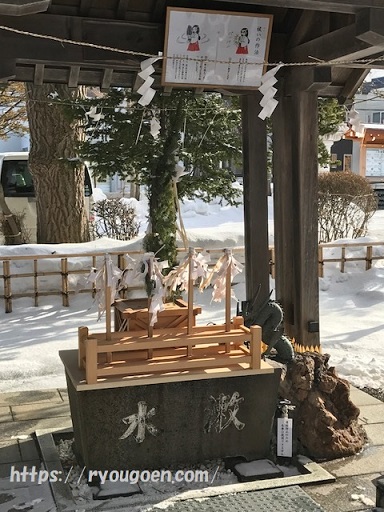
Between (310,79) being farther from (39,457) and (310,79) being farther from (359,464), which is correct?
(39,457)

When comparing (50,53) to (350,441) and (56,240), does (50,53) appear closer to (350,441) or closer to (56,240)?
(350,441)

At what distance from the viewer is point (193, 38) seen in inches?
225

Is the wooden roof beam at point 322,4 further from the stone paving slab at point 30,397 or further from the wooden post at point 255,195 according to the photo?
the stone paving slab at point 30,397

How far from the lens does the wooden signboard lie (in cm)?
566

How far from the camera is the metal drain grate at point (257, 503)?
13.5 feet

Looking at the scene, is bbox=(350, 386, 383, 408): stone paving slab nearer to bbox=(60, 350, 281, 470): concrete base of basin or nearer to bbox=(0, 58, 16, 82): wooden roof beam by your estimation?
bbox=(60, 350, 281, 470): concrete base of basin

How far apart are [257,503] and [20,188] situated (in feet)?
43.2

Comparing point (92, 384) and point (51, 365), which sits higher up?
point (92, 384)

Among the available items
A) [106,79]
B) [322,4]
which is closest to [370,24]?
[322,4]

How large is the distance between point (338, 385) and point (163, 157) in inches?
133

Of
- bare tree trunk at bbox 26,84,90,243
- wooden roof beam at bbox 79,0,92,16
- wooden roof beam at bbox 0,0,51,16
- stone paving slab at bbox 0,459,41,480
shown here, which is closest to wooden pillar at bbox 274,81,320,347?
wooden roof beam at bbox 79,0,92,16

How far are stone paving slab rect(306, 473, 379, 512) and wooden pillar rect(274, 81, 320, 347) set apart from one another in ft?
6.25

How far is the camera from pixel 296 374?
518 cm

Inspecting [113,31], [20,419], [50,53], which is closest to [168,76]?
[113,31]
